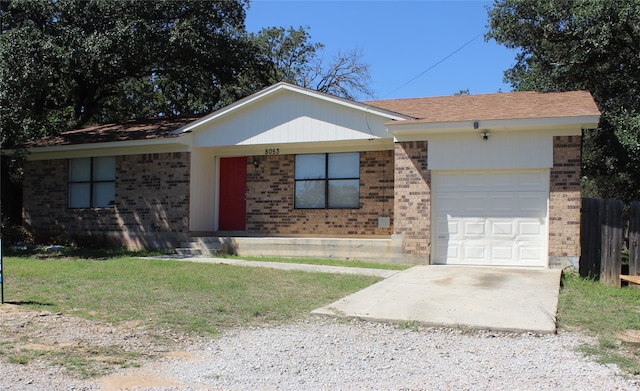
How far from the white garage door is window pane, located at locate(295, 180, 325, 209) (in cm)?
369

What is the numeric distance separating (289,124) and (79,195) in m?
6.95

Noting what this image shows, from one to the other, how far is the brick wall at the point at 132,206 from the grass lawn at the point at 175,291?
3.37 m

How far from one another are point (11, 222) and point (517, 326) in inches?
664

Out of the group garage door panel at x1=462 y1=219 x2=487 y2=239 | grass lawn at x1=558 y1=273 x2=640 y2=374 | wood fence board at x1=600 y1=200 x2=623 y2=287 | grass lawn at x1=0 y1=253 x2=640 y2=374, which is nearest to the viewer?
grass lawn at x1=558 y1=273 x2=640 y2=374

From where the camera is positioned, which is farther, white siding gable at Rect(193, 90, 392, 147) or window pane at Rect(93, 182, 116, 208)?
window pane at Rect(93, 182, 116, 208)

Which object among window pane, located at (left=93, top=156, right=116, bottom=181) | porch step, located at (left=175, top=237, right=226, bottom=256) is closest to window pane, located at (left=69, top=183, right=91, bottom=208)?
window pane, located at (left=93, top=156, right=116, bottom=181)

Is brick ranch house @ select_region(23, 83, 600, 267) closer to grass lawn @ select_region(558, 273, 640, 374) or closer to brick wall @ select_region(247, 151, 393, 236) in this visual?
brick wall @ select_region(247, 151, 393, 236)

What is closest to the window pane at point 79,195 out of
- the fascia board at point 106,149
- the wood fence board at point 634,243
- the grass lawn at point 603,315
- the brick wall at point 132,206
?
the brick wall at point 132,206

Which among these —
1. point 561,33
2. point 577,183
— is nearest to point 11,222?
point 577,183

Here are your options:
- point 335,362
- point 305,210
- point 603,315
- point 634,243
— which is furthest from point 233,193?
point 335,362

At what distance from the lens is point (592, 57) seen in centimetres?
1662

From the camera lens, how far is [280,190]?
15898 millimetres

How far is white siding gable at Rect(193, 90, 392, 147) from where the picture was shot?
14.1m

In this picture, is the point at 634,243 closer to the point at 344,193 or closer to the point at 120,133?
the point at 344,193
